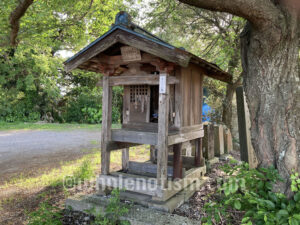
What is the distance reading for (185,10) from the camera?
8.32 m

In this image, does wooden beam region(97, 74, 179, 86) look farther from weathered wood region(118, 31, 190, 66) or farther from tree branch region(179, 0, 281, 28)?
tree branch region(179, 0, 281, 28)

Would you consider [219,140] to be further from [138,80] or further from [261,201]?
[261,201]

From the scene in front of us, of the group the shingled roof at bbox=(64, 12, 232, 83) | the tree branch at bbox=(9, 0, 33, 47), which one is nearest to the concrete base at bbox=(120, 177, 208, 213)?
the shingled roof at bbox=(64, 12, 232, 83)

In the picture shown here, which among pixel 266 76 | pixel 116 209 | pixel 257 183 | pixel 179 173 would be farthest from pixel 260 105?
pixel 116 209

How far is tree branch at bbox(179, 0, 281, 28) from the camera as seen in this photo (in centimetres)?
292

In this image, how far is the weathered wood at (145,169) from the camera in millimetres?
4984

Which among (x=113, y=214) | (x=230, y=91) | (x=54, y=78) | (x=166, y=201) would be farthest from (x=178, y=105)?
(x=54, y=78)

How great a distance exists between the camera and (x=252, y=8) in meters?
2.92

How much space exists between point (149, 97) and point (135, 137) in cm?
100

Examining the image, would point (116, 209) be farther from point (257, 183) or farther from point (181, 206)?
point (257, 183)

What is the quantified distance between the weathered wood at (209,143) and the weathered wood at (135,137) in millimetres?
3073

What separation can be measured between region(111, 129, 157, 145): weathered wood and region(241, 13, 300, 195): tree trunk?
1717 millimetres

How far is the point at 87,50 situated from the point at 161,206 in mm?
3031

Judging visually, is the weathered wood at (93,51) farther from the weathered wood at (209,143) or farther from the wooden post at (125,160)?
the weathered wood at (209,143)
